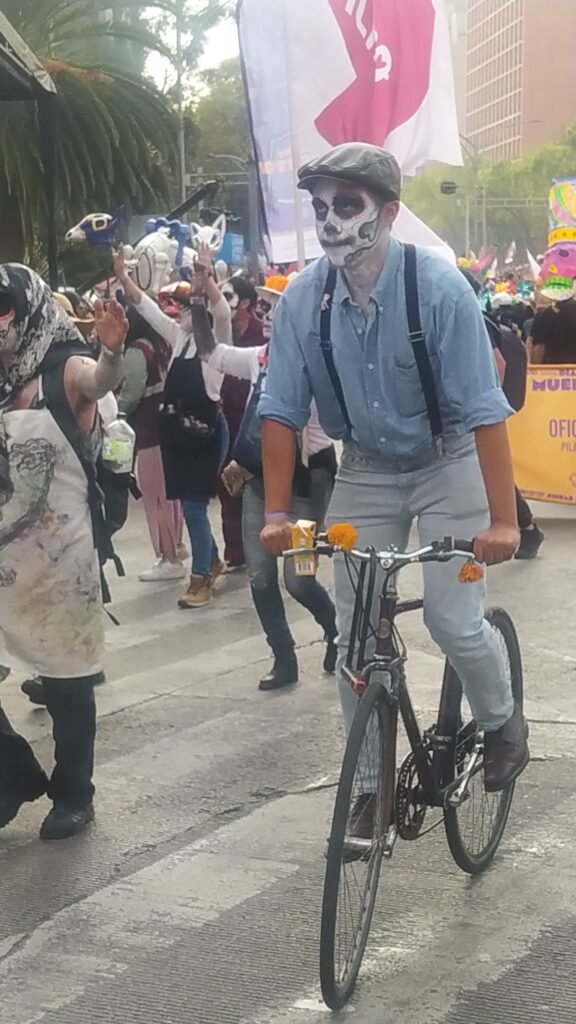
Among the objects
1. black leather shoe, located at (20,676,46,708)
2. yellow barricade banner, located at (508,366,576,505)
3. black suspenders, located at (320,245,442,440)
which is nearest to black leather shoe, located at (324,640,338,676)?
black leather shoe, located at (20,676,46,708)

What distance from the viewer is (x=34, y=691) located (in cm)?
640

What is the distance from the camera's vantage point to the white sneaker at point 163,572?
9.21 metres

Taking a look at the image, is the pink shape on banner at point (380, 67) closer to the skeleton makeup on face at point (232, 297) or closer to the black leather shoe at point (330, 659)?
the skeleton makeup on face at point (232, 297)

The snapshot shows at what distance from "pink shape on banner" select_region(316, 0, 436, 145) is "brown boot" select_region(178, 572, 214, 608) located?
9.05 feet

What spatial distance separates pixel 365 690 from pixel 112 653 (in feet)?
13.1

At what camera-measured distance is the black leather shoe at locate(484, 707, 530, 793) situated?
4137 mm

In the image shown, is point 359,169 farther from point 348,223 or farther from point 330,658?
point 330,658

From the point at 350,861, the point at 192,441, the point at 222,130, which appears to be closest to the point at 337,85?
the point at 192,441

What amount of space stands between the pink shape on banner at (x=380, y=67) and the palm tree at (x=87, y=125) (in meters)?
10.0

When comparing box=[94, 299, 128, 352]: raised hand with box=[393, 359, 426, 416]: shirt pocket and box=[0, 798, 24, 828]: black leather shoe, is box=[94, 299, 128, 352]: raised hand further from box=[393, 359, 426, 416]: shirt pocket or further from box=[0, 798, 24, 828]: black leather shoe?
box=[0, 798, 24, 828]: black leather shoe

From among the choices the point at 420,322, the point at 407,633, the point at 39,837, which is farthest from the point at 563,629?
the point at 420,322

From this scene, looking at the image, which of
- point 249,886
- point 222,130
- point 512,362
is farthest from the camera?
point 222,130

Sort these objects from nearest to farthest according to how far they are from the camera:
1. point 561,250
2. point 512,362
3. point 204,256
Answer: point 204,256 → point 512,362 → point 561,250

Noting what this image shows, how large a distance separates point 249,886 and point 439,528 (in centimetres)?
125
